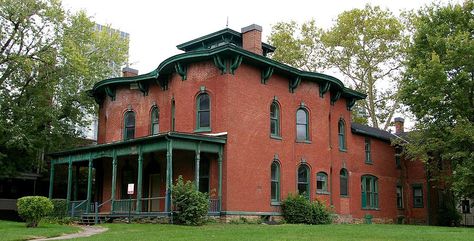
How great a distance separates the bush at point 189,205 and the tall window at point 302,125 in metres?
7.90

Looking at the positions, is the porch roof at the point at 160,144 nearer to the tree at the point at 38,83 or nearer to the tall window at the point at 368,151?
the tree at the point at 38,83

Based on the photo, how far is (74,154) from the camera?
2902cm

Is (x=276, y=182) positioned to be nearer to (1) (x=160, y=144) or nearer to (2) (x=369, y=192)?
(1) (x=160, y=144)

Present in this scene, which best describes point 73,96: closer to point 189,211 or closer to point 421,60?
point 189,211

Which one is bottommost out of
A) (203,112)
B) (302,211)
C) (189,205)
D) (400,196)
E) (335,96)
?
(302,211)

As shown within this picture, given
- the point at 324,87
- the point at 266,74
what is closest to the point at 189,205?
the point at 266,74

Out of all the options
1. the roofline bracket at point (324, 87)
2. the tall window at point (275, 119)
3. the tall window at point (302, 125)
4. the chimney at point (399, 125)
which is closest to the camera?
the tall window at point (275, 119)

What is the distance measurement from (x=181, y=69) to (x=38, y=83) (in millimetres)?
12573

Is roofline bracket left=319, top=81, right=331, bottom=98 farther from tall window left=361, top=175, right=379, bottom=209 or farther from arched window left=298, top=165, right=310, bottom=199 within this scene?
tall window left=361, top=175, right=379, bottom=209

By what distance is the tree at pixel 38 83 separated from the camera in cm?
3250

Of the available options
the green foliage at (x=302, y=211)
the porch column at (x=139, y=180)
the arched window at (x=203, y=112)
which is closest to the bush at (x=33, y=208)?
the porch column at (x=139, y=180)

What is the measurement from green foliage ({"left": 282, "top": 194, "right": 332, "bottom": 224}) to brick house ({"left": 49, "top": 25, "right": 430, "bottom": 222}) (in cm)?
55

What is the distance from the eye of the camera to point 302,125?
28844mm

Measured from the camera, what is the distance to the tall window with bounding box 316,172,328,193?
29.0 metres
